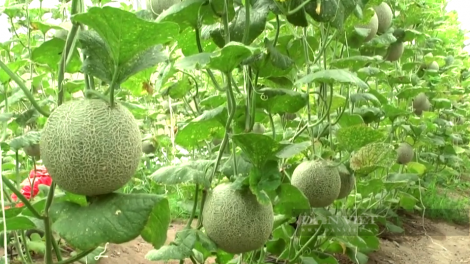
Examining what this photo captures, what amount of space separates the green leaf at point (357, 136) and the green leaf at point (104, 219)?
3.14 ft

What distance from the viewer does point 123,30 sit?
895mm

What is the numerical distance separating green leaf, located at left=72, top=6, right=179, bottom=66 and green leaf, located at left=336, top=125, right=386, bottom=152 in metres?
1.06

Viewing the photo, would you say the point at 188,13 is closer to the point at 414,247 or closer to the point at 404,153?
the point at 404,153

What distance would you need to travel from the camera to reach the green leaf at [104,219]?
961 mm

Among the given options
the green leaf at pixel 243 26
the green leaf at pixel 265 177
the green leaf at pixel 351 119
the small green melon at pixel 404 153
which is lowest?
the small green melon at pixel 404 153

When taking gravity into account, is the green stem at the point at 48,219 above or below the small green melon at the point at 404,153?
above

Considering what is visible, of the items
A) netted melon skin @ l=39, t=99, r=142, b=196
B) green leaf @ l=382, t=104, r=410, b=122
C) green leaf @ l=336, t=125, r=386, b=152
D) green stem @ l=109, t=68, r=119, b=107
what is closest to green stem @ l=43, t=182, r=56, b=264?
netted melon skin @ l=39, t=99, r=142, b=196

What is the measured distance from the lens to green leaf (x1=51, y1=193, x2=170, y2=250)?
3.15ft

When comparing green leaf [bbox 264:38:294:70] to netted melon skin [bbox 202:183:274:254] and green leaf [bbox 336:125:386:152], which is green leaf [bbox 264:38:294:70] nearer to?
netted melon skin [bbox 202:183:274:254]

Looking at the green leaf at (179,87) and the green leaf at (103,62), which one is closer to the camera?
the green leaf at (103,62)

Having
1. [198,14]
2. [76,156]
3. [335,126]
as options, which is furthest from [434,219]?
[76,156]

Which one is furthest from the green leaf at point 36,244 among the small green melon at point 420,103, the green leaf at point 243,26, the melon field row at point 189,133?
the small green melon at point 420,103

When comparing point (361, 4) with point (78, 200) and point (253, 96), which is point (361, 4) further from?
point (78, 200)

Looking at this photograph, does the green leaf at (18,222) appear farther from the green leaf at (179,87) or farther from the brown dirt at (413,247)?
the brown dirt at (413,247)
